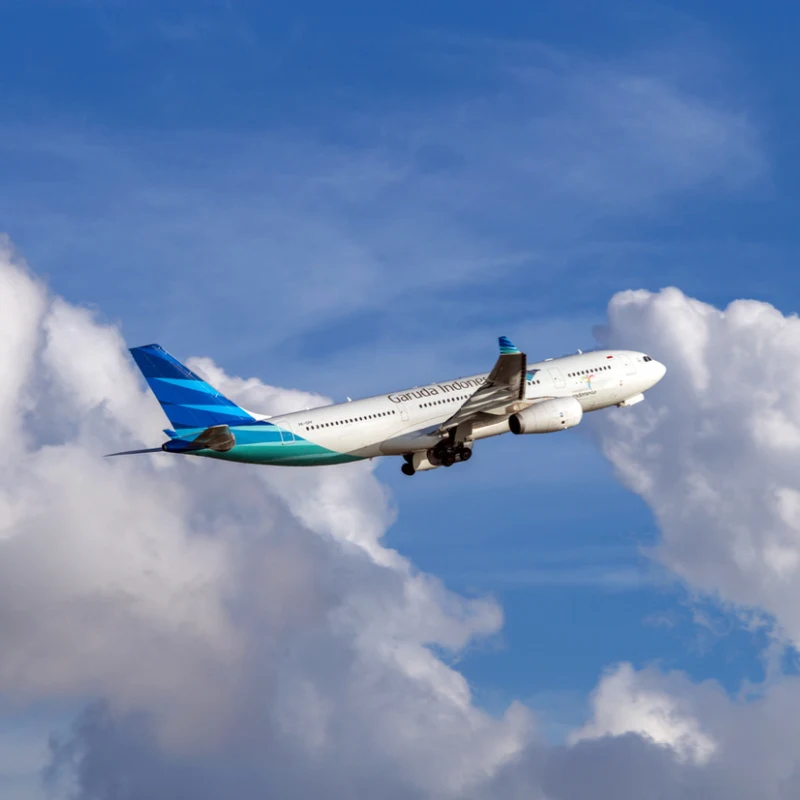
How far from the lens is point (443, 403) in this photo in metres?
85.1

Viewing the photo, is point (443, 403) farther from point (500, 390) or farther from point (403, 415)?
point (500, 390)

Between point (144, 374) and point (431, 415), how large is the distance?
18308mm

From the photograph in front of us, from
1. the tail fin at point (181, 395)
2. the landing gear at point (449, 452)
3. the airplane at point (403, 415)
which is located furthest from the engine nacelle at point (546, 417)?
the tail fin at point (181, 395)

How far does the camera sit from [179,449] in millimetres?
75750

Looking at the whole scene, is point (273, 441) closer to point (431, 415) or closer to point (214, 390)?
point (214, 390)

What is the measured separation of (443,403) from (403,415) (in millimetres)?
3426

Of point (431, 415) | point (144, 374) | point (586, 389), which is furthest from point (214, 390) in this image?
point (586, 389)

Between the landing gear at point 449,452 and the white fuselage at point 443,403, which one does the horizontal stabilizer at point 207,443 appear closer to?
the white fuselage at point 443,403

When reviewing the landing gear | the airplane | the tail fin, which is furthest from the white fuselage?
the tail fin

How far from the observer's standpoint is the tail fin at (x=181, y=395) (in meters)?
78.0

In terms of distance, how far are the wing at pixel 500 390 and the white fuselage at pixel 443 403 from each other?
3.72 ft

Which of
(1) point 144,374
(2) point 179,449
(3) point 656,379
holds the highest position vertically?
(3) point 656,379

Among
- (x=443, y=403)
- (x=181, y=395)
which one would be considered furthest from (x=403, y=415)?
(x=181, y=395)

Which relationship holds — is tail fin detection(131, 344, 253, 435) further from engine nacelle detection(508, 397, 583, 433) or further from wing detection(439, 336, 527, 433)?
engine nacelle detection(508, 397, 583, 433)
